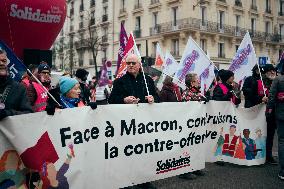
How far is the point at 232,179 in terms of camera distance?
5.59 m

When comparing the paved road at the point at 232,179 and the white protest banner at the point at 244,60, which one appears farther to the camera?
the white protest banner at the point at 244,60

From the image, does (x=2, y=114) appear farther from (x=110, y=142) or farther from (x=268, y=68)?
(x=268, y=68)

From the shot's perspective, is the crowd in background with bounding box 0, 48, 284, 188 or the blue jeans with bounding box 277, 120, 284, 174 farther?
the blue jeans with bounding box 277, 120, 284, 174

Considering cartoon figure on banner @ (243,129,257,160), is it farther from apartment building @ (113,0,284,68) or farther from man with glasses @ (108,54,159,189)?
apartment building @ (113,0,284,68)

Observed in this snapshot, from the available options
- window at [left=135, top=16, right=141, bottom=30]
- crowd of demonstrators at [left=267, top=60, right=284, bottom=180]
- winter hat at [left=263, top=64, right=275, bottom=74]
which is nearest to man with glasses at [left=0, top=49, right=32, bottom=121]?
crowd of demonstrators at [left=267, top=60, right=284, bottom=180]

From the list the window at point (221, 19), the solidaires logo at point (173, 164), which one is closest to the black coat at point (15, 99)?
the solidaires logo at point (173, 164)

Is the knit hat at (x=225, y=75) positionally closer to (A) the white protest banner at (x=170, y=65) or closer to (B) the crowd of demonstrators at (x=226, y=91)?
(B) the crowd of demonstrators at (x=226, y=91)

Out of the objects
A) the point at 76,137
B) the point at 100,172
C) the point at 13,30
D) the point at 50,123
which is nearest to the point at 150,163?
the point at 100,172

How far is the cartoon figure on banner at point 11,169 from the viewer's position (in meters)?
3.49

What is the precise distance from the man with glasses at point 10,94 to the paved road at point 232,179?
2.31 meters

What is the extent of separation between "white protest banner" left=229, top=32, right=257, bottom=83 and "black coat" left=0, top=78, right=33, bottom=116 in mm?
4841

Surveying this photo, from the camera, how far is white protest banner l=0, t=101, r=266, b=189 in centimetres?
367

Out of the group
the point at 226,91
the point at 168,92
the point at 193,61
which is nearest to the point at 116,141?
the point at 226,91

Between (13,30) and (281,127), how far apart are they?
200 inches
